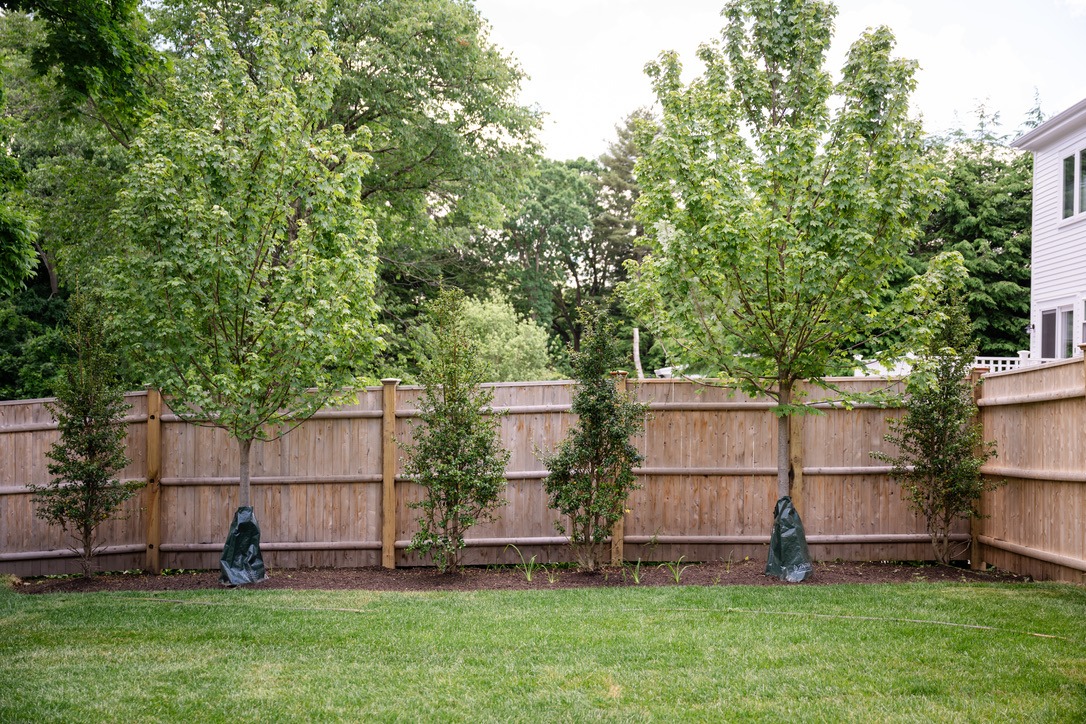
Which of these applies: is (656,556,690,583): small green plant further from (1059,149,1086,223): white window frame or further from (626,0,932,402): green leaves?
(1059,149,1086,223): white window frame

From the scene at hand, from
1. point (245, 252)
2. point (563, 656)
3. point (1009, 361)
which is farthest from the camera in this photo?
point (1009, 361)

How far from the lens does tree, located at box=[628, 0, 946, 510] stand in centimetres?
761

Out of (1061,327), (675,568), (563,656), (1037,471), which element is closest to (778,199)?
(1037,471)

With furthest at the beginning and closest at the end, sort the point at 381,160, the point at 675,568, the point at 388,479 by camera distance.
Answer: the point at 381,160 < the point at 388,479 < the point at 675,568

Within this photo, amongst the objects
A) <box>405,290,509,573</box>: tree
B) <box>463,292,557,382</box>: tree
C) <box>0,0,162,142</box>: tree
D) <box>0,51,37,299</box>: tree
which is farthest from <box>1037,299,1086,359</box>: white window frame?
<box>0,51,37,299</box>: tree

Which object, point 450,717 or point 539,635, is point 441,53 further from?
point 450,717

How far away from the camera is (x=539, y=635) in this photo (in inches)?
231

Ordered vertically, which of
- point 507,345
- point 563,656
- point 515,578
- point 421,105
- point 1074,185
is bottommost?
point 515,578

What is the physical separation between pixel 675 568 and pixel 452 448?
2.71m

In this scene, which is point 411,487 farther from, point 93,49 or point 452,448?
point 93,49

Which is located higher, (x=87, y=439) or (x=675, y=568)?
(x=87, y=439)

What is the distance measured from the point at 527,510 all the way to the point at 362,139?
14.5 ft

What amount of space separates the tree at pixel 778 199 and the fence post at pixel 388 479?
2.93 meters

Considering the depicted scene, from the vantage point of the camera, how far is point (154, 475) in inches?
364
